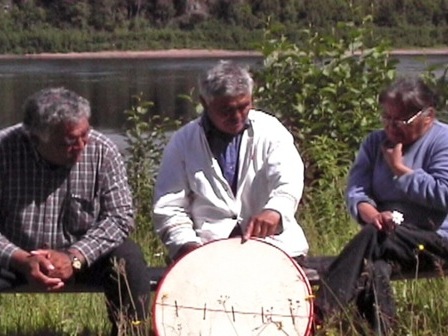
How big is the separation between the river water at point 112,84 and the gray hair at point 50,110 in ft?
10.3

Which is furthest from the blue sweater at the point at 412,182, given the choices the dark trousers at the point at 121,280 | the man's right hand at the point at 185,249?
the dark trousers at the point at 121,280

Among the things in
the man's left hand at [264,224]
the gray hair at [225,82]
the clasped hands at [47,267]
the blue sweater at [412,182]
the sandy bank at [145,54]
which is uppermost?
the gray hair at [225,82]

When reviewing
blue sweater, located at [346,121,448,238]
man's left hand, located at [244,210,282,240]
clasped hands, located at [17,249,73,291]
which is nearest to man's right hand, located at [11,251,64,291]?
clasped hands, located at [17,249,73,291]

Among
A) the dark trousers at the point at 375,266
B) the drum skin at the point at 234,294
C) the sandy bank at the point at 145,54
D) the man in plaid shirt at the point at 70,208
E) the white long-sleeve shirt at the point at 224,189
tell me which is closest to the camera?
the drum skin at the point at 234,294

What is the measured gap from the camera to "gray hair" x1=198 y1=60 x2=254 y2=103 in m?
5.27

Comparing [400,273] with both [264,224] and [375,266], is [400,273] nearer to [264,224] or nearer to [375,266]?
[375,266]

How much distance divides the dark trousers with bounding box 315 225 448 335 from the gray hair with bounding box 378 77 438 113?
0.51 metres

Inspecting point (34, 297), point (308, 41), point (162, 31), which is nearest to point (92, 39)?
point (162, 31)

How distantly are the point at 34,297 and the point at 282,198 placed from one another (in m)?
1.51

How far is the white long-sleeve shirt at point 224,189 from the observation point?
5375 mm

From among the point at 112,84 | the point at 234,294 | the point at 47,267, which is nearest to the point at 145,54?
the point at 112,84

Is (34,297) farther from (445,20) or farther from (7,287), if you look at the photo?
(445,20)

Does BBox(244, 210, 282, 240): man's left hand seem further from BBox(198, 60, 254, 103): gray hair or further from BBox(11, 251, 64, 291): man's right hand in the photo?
BBox(11, 251, 64, 291): man's right hand

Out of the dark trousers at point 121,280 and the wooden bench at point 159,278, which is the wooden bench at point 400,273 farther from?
the dark trousers at point 121,280
